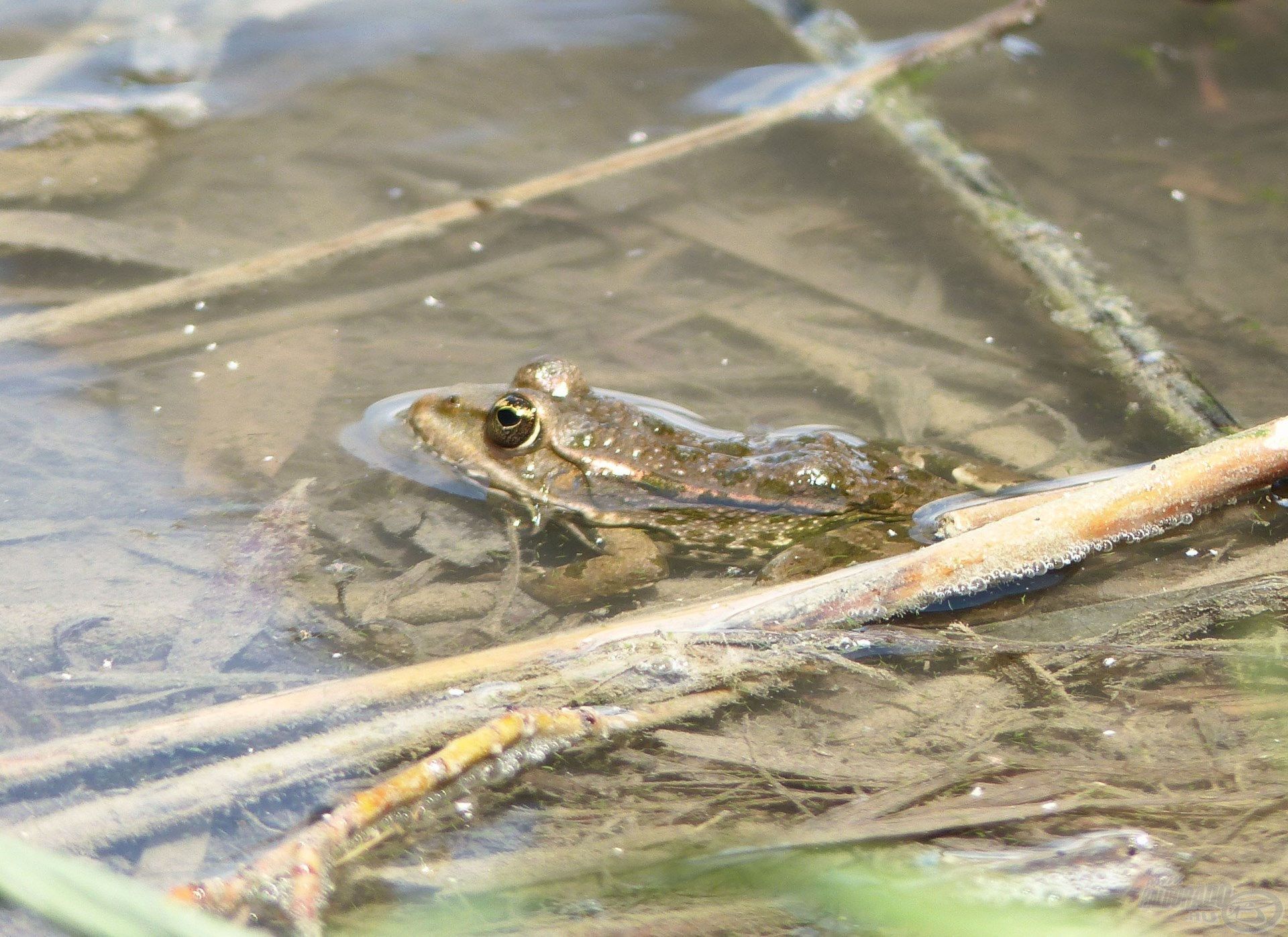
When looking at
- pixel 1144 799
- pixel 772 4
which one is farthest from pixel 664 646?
pixel 772 4

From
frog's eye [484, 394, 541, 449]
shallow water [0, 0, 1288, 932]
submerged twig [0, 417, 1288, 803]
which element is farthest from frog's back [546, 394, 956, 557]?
submerged twig [0, 417, 1288, 803]

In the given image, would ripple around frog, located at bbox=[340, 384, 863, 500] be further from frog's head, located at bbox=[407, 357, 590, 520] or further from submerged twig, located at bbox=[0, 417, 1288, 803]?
submerged twig, located at bbox=[0, 417, 1288, 803]

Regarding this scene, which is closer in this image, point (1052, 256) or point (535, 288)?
point (1052, 256)

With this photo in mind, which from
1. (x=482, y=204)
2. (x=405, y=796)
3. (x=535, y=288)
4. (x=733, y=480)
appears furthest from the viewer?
(x=482, y=204)

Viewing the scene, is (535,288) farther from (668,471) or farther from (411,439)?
(668,471)

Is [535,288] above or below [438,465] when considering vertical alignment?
Answer: above

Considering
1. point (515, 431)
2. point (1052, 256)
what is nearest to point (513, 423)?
point (515, 431)

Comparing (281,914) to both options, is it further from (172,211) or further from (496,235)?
(172,211)
